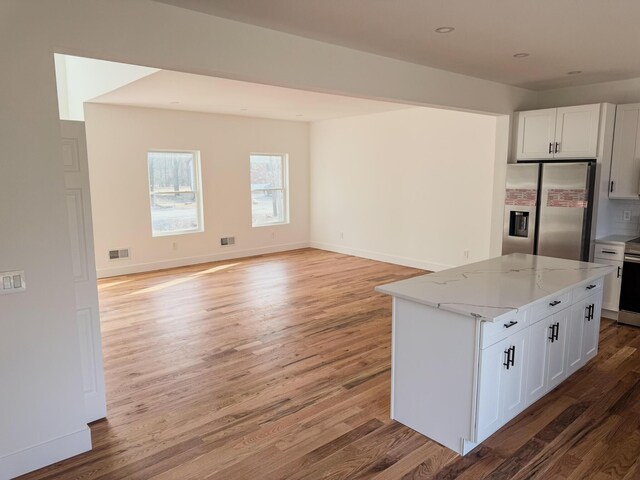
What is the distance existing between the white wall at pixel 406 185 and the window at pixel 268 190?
26.5 inches

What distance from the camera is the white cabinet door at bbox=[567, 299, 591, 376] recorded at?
10.8ft

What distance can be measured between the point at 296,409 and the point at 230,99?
4.50m

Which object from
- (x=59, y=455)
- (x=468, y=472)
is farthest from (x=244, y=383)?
(x=468, y=472)

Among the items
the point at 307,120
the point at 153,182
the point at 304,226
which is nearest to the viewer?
the point at 153,182

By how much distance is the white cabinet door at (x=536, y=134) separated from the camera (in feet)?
17.0

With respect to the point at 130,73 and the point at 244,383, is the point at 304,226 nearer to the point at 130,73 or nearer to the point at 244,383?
the point at 130,73

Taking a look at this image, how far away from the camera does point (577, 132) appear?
496 centimetres

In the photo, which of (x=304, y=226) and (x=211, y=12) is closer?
(x=211, y=12)


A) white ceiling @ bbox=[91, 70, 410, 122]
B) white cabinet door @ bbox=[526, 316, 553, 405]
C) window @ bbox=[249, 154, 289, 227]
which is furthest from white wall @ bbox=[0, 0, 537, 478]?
window @ bbox=[249, 154, 289, 227]

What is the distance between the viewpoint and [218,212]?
8.20m

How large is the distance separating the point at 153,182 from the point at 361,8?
5578mm

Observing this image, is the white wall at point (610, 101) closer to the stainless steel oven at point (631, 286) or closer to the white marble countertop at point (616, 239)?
the white marble countertop at point (616, 239)

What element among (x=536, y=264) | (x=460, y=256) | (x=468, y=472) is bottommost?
(x=468, y=472)

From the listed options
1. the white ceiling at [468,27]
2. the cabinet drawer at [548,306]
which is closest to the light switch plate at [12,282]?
the white ceiling at [468,27]
